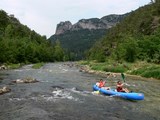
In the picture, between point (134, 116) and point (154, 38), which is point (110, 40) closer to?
point (154, 38)

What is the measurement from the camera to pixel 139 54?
69.0 meters

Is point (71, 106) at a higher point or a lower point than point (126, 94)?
lower

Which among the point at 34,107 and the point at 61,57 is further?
the point at 61,57

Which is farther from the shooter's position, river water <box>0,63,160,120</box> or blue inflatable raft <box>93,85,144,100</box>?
blue inflatable raft <box>93,85,144,100</box>

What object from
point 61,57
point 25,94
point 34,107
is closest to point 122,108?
point 34,107

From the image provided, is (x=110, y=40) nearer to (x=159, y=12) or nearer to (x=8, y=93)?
(x=159, y=12)

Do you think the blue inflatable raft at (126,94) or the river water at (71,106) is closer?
the river water at (71,106)

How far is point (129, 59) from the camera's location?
71750 mm

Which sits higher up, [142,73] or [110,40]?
[110,40]

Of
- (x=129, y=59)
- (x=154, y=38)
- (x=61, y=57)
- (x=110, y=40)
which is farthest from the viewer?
(x=61, y=57)

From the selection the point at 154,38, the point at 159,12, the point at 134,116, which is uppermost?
the point at 159,12

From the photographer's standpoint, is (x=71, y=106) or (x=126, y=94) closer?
(x=71, y=106)

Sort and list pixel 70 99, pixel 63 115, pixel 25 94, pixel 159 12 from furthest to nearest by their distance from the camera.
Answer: pixel 159 12, pixel 25 94, pixel 70 99, pixel 63 115

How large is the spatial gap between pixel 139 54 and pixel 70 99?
45460 millimetres
